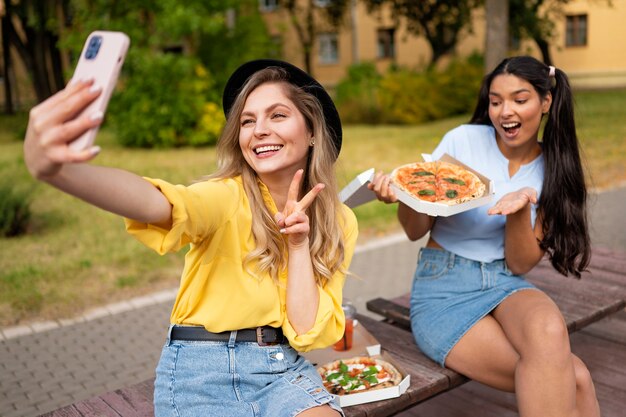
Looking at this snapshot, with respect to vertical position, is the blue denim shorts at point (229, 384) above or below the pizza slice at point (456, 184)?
below

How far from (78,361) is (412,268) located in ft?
10.6

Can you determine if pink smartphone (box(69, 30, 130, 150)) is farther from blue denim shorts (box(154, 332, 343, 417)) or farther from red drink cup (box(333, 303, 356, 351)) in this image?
red drink cup (box(333, 303, 356, 351))

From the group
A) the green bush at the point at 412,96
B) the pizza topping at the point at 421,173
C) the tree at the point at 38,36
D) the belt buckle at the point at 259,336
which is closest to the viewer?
the belt buckle at the point at 259,336

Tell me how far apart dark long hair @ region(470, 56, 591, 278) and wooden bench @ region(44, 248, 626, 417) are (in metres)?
0.41

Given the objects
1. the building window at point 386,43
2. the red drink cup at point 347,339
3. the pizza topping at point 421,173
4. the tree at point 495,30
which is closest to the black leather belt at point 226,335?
the red drink cup at point 347,339

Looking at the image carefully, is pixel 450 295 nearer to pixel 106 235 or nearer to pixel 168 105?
pixel 106 235

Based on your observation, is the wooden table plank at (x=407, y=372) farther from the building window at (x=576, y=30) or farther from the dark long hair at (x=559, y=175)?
the building window at (x=576, y=30)

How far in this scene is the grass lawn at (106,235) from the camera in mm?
5840

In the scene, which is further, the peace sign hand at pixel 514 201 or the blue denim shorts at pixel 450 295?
the blue denim shorts at pixel 450 295

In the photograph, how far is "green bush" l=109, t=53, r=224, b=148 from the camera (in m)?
15.8

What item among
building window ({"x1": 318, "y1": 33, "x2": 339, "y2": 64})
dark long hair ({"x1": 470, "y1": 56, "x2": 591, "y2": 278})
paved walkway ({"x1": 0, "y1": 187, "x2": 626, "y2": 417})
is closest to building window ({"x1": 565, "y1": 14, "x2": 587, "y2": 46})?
building window ({"x1": 318, "y1": 33, "x2": 339, "y2": 64})

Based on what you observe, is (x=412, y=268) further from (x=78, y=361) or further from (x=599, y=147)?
(x=599, y=147)

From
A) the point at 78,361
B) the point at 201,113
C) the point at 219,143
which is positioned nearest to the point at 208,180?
the point at 219,143

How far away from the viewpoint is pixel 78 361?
461cm
